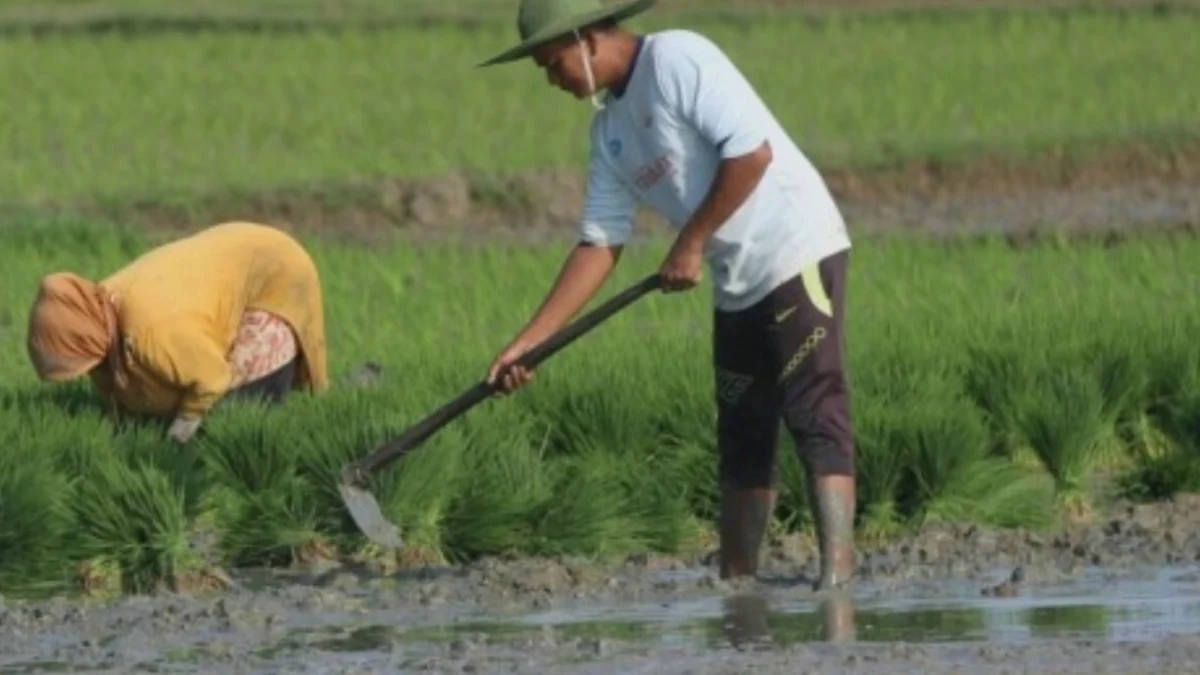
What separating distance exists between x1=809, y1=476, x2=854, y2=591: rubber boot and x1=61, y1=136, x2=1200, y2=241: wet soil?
698 cm

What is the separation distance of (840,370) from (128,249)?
21.8ft

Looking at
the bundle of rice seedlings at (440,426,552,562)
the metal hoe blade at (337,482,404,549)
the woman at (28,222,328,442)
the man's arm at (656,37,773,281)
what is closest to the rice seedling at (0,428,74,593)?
the woman at (28,222,328,442)

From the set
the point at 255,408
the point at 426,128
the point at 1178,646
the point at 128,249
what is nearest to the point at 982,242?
the point at 128,249

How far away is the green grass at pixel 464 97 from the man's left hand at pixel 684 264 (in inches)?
324

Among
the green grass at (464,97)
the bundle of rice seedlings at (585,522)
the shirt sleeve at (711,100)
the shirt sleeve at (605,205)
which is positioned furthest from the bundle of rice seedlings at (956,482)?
the green grass at (464,97)

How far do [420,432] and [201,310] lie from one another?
1.31 meters

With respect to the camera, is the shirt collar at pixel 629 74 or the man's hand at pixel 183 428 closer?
the shirt collar at pixel 629 74

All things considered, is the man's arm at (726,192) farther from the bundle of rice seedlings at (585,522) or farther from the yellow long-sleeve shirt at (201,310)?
the yellow long-sleeve shirt at (201,310)

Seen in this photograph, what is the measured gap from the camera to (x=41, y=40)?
22.0 meters

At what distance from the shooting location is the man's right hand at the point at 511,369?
722cm

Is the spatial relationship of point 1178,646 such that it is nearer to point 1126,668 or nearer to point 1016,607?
point 1126,668

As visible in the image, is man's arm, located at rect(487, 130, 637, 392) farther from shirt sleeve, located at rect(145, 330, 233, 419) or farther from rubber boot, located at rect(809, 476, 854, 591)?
shirt sleeve, located at rect(145, 330, 233, 419)

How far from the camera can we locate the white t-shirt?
6.90 metres

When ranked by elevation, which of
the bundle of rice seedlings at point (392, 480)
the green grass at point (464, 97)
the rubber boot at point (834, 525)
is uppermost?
the green grass at point (464, 97)
